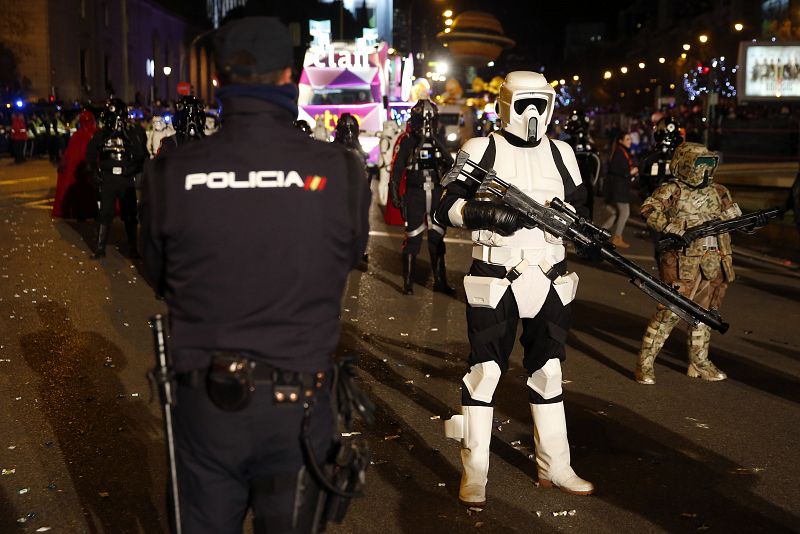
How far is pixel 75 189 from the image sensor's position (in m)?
16.6

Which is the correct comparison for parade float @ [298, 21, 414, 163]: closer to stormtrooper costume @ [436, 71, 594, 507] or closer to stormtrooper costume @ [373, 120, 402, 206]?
stormtrooper costume @ [373, 120, 402, 206]

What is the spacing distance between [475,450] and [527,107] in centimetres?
177

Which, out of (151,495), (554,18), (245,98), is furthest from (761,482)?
(554,18)

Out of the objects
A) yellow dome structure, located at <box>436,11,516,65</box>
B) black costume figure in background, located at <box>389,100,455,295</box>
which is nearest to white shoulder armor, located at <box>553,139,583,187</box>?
black costume figure in background, located at <box>389,100,455,295</box>

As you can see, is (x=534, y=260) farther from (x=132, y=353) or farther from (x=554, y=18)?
(x=554, y=18)

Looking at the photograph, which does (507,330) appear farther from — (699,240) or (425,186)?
(425,186)

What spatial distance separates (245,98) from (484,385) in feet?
8.62

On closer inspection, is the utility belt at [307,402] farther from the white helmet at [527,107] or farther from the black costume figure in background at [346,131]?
the black costume figure in background at [346,131]

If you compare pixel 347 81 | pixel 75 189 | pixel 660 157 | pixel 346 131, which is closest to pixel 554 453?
pixel 660 157

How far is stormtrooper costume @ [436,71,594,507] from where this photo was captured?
5.02 metres

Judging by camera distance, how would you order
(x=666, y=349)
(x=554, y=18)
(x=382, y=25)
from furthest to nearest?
(x=382, y=25)
(x=554, y=18)
(x=666, y=349)

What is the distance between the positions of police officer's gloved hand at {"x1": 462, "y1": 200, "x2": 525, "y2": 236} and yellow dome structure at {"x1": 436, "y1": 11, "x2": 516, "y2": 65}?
27.4 meters

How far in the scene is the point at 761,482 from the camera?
532 centimetres

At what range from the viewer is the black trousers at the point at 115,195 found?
496 inches
